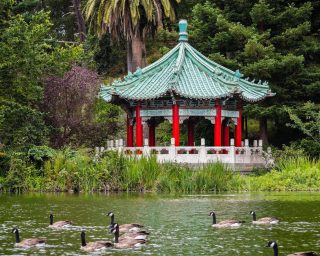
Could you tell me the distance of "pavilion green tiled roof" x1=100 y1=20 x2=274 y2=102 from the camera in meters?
46.2

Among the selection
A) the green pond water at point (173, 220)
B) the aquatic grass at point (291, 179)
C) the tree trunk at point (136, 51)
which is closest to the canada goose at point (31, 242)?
the green pond water at point (173, 220)

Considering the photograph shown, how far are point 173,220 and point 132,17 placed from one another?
29578 mm

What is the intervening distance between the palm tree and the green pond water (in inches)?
765

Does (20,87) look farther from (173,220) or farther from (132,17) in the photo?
(173,220)

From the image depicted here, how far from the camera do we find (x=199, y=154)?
44.8m

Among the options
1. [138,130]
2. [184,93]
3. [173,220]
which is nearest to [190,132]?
[138,130]

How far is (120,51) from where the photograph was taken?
7444cm

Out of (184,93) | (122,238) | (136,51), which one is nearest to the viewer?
(122,238)

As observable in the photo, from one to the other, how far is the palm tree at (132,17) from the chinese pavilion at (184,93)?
7146 millimetres

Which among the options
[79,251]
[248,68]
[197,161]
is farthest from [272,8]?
[79,251]

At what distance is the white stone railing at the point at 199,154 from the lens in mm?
44531

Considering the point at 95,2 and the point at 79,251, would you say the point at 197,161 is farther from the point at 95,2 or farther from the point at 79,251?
the point at 79,251

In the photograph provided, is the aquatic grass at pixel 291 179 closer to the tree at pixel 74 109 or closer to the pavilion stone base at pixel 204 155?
the pavilion stone base at pixel 204 155

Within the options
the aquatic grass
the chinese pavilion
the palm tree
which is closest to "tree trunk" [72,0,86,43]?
the palm tree
